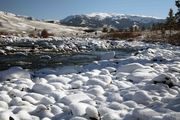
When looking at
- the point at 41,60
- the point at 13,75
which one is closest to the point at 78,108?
the point at 13,75

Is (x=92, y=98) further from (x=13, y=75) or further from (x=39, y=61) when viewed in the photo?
(x=39, y=61)

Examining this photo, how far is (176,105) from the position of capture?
759 centimetres

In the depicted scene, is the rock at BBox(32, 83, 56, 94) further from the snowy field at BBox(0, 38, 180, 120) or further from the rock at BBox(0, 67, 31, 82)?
the rock at BBox(0, 67, 31, 82)

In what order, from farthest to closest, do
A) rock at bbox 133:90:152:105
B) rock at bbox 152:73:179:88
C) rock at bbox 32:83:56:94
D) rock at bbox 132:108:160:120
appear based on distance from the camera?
rock at bbox 152:73:179:88
rock at bbox 32:83:56:94
rock at bbox 133:90:152:105
rock at bbox 132:108:160:120

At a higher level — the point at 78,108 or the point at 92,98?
the point at 78,108

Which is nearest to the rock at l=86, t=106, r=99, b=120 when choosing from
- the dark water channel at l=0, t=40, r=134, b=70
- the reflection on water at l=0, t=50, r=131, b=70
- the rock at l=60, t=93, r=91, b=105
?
the rock at l=60, t=93, r=91, b=105

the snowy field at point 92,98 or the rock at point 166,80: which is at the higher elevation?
the rock at point 166,80

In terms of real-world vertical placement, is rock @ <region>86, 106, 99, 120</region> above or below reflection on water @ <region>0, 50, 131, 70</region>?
above

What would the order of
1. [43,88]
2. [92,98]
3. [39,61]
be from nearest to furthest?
[92,98]
[43,88]
[39,61]

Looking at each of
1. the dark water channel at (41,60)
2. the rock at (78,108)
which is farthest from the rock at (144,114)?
the dark water channel at (41,60)

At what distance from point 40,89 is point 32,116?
92.0 inches

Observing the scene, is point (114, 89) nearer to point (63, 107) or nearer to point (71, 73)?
point (63, 107)

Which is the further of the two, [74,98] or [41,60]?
[41,60]

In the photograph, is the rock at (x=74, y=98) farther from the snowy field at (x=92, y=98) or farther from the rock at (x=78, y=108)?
the rock at (x=78, y=108)
